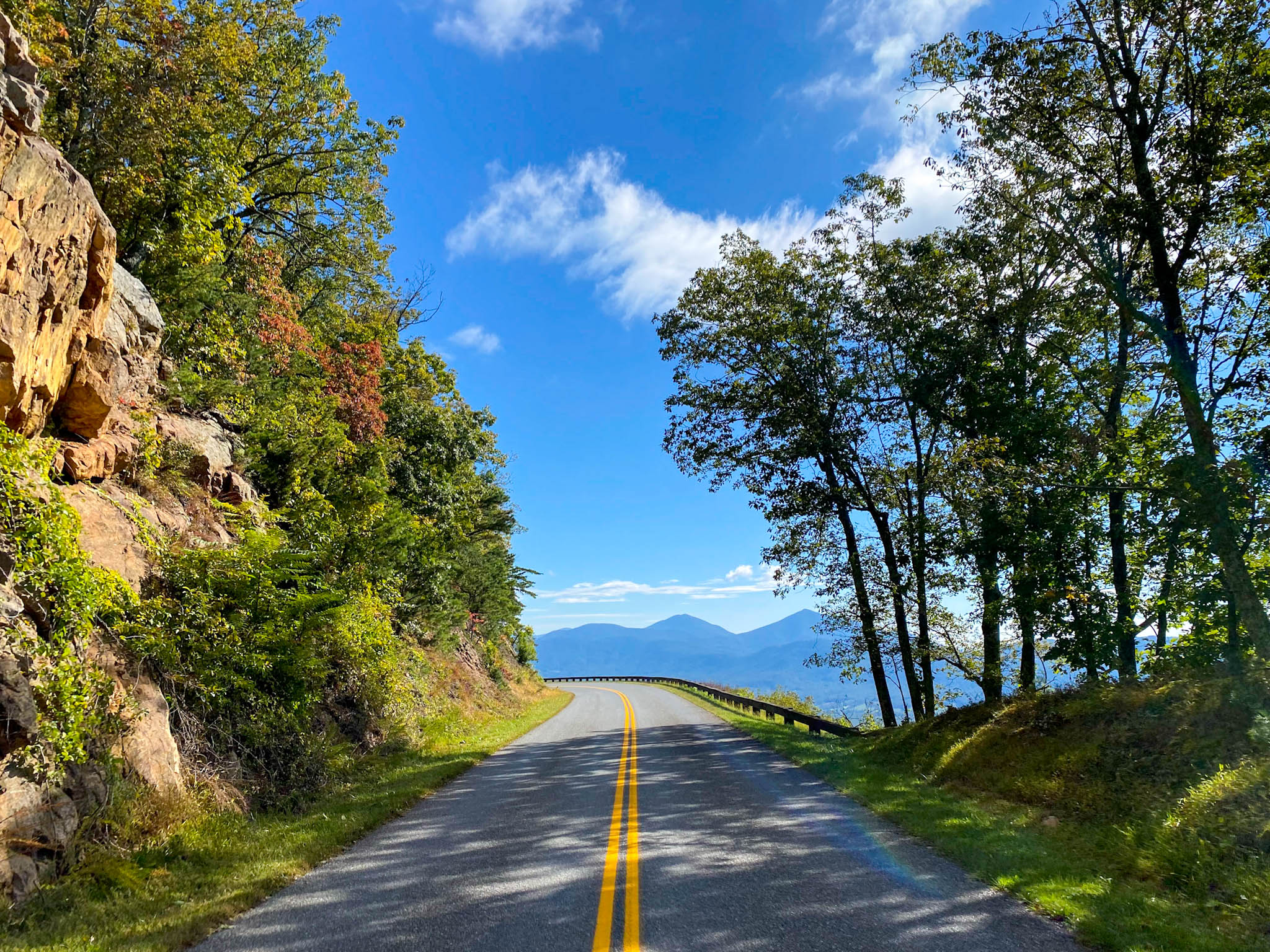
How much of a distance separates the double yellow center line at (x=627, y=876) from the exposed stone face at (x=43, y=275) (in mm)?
8392

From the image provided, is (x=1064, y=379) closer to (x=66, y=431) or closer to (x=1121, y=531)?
(x=1121, y=531)

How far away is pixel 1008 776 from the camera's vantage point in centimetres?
1013

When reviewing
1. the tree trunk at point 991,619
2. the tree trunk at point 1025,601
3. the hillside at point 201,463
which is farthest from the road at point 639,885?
the tree trunk at point 991,619

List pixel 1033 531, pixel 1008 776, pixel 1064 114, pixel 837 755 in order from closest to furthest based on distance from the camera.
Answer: pixel 1008 776 < pixel 1064 114 < pixel 1033 531 < pixel 837 755

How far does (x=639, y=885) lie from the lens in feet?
20.0

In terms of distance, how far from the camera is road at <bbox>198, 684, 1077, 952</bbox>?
4.95 m

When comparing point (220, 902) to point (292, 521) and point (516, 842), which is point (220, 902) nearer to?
point (516, 842)

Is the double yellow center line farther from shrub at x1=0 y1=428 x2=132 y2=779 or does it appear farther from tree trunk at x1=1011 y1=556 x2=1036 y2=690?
tree trunk at x1=1011 y1=556 x2=1036 y2=690

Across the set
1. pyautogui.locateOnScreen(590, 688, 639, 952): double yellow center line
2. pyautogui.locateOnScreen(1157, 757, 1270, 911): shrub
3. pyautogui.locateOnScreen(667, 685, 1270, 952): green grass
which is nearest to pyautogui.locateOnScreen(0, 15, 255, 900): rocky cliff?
pyautogui.locateOnScreen(590, 688, 639, 952): double yellow center line

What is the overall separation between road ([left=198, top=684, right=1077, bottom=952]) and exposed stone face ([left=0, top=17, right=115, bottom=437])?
6.72m

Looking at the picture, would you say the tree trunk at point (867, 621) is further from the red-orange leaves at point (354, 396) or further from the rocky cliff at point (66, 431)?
the rocky cliff at point (66, 431)

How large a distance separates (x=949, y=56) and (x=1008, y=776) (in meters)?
12.6

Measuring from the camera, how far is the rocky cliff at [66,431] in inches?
227

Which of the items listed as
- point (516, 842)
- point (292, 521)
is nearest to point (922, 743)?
point (516, 842)
